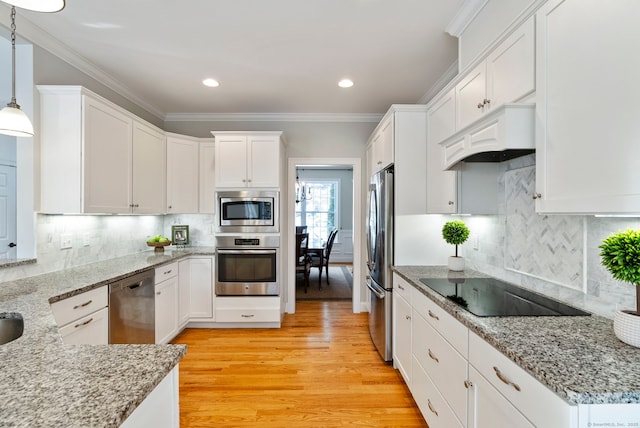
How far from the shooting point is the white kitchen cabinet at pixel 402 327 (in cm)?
222

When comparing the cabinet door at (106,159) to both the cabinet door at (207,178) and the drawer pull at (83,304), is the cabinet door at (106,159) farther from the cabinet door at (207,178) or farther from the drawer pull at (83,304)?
the cabinet door at (207,178)

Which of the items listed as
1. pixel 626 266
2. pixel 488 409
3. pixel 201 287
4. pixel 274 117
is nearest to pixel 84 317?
pixel 201 287

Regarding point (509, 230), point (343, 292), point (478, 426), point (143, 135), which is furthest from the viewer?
point (343, 292)

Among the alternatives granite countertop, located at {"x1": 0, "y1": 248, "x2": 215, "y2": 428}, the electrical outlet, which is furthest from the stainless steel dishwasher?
granite countertop, located at {"x1": 0, "y1": 248, "x2": 215, "y2": 428}

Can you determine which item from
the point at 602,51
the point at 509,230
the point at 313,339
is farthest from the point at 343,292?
the point at 602,51

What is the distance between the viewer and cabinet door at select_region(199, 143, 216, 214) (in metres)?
3.83

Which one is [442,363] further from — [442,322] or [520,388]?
[520,388]

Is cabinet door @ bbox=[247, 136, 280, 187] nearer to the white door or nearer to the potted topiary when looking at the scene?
the white door

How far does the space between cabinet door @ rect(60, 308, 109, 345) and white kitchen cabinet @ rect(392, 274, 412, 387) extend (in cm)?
217

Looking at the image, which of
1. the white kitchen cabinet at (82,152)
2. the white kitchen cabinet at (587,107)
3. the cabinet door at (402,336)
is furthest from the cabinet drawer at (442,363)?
the white kitchen cabinet at (82,152)

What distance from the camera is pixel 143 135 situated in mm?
3109

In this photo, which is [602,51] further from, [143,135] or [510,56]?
[143,135]

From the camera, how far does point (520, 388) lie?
978 mm

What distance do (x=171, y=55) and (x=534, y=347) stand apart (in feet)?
10.2
